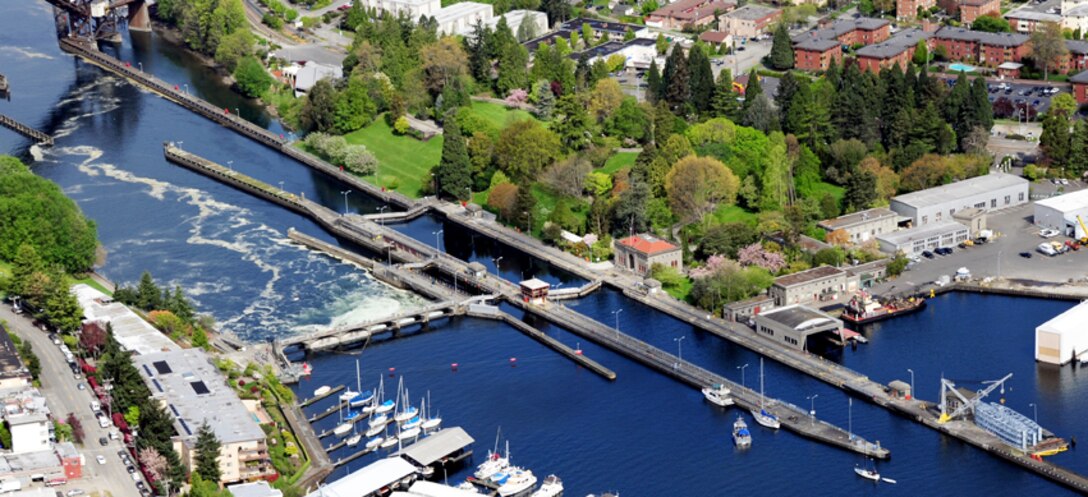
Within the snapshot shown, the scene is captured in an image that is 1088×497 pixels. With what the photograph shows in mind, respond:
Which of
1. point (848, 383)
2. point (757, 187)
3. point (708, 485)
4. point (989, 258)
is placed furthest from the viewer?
point (757, 187)

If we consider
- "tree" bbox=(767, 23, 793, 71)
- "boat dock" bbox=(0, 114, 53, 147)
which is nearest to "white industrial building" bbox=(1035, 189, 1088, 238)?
"tree" bbox=(767, 23, 793, 71)

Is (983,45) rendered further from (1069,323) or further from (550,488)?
(550,488)

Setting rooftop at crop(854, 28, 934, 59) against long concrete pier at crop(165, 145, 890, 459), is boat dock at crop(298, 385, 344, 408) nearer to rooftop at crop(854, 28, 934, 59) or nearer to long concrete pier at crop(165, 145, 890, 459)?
long concrete pier at crop(165, 145, 890, 459)

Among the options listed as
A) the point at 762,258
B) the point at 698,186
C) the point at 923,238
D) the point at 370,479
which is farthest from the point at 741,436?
the point at 698,186

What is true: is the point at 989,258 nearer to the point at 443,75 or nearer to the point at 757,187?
the point at 757,187

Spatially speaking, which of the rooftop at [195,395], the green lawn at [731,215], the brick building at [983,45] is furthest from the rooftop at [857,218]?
the rooftop at [195,395]

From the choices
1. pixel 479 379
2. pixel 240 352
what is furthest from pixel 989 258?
pixel 240 352
